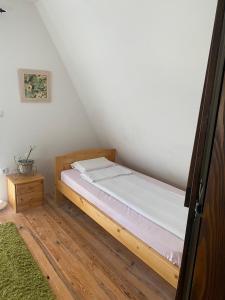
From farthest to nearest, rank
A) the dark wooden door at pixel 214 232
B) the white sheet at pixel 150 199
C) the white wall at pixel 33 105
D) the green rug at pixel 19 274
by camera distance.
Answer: the white wall at pixel 33 105 < the white sheet at pixel 150 199 < the green rug at pixel 19 274 < the dark wooden door at pixel 214 232

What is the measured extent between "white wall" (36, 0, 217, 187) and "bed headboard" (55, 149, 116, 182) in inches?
7.9

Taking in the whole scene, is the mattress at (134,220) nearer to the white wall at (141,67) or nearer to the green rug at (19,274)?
the white wall at (141,67)

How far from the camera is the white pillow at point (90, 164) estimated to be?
3100 millimetres

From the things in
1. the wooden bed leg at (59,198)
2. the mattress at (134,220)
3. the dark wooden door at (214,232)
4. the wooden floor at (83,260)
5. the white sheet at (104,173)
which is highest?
the dark wooden door at (214,232)

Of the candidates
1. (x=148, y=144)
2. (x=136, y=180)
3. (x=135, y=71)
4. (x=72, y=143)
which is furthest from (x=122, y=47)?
(x=72, y=143)

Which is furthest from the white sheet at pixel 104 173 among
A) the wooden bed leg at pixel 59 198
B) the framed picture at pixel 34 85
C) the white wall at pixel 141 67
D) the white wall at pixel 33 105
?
the framed picture at pixel 34 85

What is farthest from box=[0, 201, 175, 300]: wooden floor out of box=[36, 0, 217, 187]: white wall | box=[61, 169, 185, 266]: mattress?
box=[36, 0, 217, 187]: white wall

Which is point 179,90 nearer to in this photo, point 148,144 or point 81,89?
point 148,144

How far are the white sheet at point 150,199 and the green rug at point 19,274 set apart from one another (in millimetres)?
972

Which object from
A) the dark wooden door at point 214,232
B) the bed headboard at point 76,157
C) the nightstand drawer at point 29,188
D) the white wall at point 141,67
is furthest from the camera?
the bed headboard at point 76,157

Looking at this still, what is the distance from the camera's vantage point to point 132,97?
2562mm

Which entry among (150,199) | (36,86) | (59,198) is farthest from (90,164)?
(36,86)

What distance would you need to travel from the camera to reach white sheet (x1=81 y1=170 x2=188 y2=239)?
6.56 ft

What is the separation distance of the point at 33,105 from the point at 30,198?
4.01 feet
